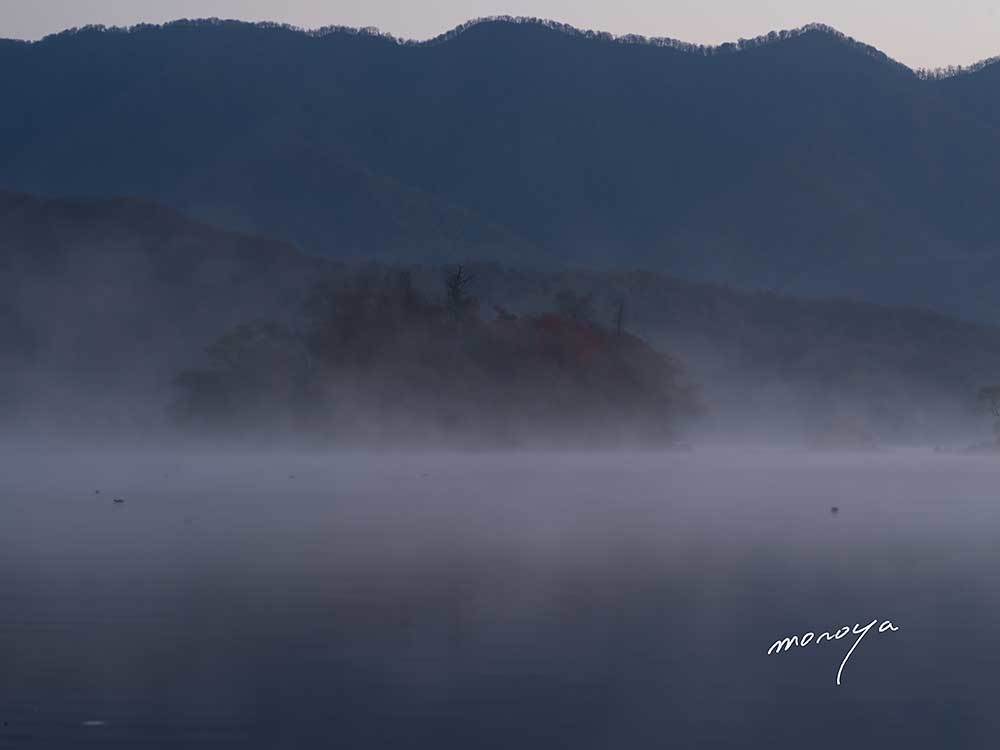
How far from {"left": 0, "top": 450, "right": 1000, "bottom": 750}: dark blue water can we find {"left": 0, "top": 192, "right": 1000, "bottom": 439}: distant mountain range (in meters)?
59.9

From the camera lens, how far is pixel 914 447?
110 m

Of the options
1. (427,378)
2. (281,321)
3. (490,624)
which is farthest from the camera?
(281,321)

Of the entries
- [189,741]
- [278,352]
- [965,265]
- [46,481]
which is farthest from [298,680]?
[965,265]

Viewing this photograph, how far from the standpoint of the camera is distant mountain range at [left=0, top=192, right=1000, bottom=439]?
107 meters

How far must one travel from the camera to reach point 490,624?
23.0m
